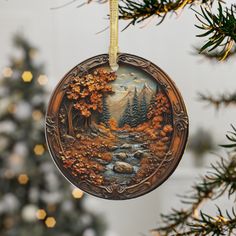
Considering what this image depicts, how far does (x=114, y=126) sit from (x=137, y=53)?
85cm

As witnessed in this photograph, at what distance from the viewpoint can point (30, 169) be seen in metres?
1.40

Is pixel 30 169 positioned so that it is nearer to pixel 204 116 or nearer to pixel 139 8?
pixel 204 116

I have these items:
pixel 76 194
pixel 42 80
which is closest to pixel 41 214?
pixel 76 194

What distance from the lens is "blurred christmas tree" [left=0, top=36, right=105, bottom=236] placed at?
1390mm

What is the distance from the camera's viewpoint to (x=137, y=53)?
4.21 ft

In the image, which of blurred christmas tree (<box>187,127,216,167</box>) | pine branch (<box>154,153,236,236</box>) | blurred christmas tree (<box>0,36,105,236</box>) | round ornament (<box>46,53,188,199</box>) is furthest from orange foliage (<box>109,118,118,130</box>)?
blurred christmas tree (<box>0,36,105,236</box>)

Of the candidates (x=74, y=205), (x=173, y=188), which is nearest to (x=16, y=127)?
(x=74, y=205)

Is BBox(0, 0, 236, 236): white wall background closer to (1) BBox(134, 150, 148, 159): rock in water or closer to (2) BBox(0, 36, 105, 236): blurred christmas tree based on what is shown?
(2) BBox(0, 36, 105, 236): blurred christmas tree

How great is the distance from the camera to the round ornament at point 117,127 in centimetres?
46

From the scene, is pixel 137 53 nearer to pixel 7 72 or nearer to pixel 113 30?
pixel 7 72

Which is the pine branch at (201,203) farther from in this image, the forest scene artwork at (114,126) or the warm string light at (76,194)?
the warm string light at (76,194)

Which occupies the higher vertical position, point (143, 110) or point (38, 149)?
point (143, 110)

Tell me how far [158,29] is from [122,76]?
2.75 ft

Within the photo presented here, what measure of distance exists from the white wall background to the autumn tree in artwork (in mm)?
788
